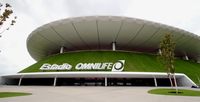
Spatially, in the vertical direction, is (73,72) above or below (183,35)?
below

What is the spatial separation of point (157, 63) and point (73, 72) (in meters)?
16.8

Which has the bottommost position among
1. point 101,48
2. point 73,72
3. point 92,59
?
point 73,72

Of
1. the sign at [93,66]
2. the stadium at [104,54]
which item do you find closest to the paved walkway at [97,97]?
the stadium at [104,54]

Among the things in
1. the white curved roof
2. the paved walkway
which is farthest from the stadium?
the paved walkway

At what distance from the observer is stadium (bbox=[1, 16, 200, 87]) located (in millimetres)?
30859

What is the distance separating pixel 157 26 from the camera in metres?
32.6

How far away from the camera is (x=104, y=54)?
37.5 meters

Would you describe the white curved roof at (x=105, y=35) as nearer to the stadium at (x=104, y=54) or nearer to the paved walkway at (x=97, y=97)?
the stadium at (x=104, y=54)

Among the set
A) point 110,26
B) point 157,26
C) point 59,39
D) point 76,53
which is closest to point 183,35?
point 157,26

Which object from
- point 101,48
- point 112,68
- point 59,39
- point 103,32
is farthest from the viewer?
point 101,48

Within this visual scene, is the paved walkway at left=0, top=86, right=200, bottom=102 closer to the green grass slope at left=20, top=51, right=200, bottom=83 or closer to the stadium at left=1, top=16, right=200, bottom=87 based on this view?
the stadium at left=1, top=16, right=200, bottom=87

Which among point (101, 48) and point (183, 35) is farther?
point (101, 48)

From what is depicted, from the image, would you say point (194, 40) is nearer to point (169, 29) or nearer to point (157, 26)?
point (169, 29)

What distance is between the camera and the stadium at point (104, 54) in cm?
3086
